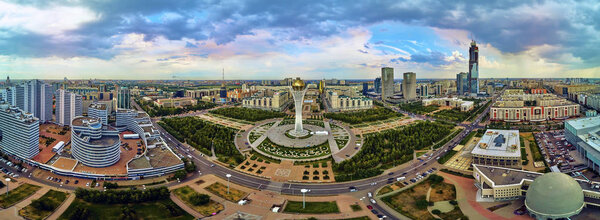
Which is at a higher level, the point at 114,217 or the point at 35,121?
the point at 35,121

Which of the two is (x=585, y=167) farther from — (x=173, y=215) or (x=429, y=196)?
(x=173, y=215)

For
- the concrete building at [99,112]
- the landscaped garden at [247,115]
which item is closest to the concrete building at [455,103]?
the landscaped garden at [247,115]

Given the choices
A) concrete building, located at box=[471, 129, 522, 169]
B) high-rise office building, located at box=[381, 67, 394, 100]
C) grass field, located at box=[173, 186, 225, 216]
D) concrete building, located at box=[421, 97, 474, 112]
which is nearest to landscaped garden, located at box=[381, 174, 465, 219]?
concrete building, located at box=[471, 129, 522, 169]

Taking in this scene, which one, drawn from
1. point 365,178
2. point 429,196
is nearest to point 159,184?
point 365,178

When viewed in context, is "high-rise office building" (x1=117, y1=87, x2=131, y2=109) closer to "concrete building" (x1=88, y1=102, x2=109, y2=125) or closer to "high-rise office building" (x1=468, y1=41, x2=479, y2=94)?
"concrete building" (x1=88, y1=102, x2=109, y2=125)

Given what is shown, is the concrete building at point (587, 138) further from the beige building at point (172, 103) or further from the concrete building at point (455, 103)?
the beige building at point (172, 103)

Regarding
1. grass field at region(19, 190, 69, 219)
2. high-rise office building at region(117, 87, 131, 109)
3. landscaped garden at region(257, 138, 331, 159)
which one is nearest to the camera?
Answer: grass field at region(19, 190, 69, 219)

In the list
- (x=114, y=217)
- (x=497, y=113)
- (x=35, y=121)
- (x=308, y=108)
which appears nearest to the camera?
(x=114, y=217)
